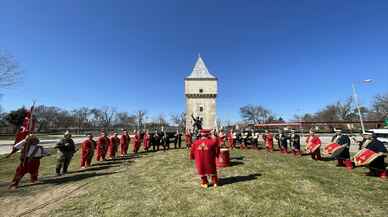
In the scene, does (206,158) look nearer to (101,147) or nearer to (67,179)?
(67,179)

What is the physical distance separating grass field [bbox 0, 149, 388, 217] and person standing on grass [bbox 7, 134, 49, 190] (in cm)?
42

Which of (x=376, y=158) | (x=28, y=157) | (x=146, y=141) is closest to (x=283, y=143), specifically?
(x=376, y=158)

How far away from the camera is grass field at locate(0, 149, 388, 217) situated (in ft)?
17.5

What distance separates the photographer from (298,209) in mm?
5180

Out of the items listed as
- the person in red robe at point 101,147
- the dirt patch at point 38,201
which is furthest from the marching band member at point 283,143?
the dirt patch at point 38,201

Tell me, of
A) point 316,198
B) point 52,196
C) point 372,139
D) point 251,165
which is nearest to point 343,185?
point 316,198

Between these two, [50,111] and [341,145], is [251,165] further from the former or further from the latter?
[50,111]

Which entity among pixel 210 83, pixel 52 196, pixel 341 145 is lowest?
pixel 52 196

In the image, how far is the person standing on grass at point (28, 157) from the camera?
8405 millimetres

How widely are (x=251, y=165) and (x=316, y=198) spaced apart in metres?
3.84

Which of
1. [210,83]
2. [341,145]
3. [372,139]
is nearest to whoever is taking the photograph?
[372,139]

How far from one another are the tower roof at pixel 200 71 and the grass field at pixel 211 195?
38594mm

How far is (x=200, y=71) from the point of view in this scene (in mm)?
47781

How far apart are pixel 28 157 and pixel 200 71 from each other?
1626 inches
